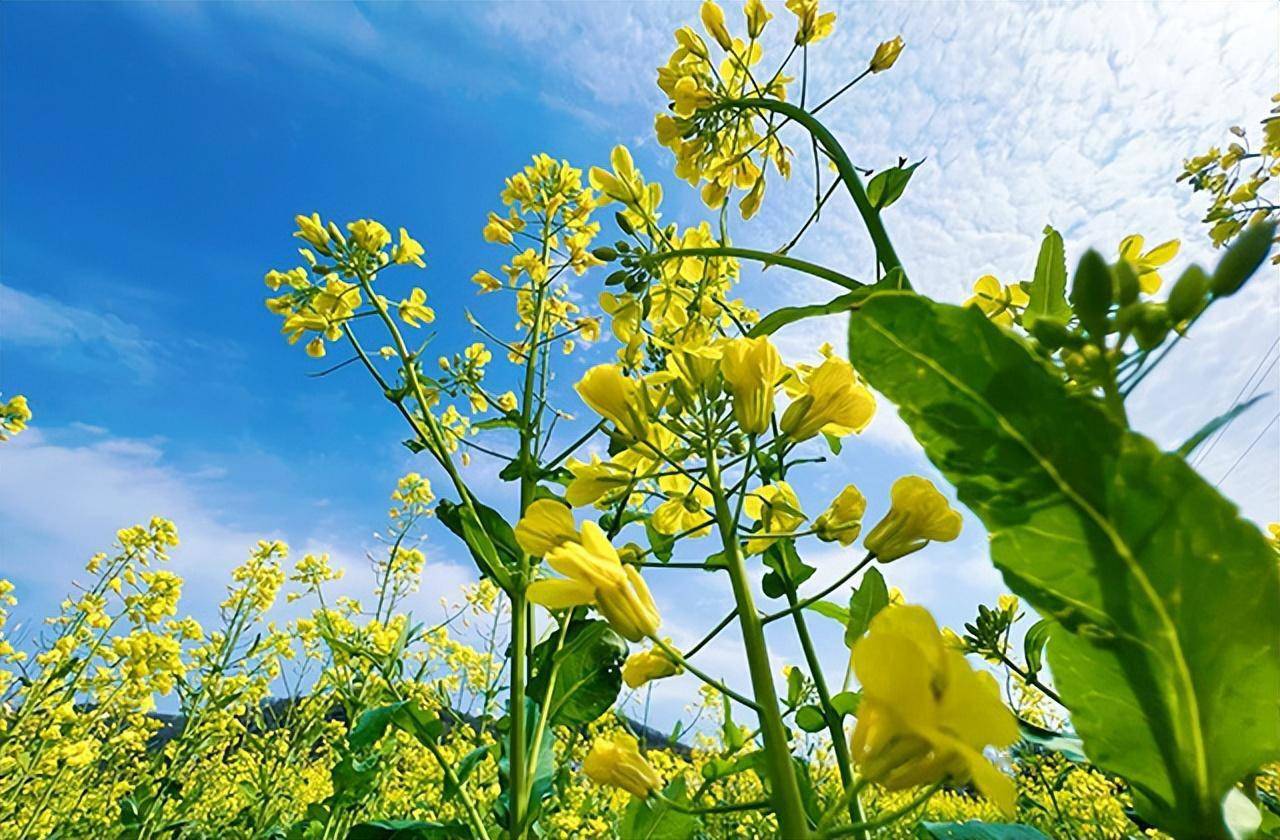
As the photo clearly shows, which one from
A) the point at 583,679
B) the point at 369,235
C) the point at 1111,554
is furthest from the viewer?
the point at 369,235

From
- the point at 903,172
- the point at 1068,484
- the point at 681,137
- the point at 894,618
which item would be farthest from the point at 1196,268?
the point at 681,137

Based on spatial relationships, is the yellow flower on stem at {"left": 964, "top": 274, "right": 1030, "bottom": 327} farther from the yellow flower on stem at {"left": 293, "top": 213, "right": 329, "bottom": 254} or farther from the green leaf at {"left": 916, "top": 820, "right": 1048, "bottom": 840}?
the yellow flower on stem at {"left": 293, "top": 213, "right": 329, "bottom": 254}

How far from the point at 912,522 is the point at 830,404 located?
0.19m

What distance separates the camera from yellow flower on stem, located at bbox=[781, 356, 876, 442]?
94cm

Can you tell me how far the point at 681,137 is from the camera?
1.66 metres

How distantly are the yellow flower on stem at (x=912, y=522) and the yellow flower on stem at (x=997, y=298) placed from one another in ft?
1.30

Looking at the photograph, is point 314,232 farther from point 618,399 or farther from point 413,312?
point 618,399

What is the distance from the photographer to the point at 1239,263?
1.75 feet

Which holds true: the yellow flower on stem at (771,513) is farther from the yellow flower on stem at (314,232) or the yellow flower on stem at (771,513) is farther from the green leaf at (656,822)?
the yellow flower on stem at (314,232)

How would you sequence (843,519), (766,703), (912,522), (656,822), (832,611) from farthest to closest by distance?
(832,611) → (656,822) → (843,519) → (912,522) → (766,703)

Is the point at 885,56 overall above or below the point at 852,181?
above

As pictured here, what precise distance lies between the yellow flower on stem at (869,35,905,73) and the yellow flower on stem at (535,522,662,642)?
52.6 inches

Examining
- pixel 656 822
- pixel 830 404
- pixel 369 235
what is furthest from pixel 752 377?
pixel 369 235

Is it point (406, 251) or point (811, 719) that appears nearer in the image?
point (811, 719)
